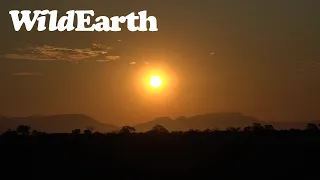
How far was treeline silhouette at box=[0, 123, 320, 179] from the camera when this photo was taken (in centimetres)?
6656

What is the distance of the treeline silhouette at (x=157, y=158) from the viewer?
66562mm

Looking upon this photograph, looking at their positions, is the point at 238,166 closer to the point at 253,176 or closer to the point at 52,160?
the point at 253,176

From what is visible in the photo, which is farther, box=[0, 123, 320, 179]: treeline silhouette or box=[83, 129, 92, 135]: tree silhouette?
box=[83, 129, 92, 135]: tree silhouette

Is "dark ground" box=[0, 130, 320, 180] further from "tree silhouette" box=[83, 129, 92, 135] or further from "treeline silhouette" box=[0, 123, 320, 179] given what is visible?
"tree silhouette" box=[83, 129, 92, 135]

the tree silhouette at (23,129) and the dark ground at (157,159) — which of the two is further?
the tree silhouette at (23,129)

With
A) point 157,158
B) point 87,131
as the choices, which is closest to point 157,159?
point 157,158

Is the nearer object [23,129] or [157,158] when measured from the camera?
[157,158]

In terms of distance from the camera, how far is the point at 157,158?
74.2 m

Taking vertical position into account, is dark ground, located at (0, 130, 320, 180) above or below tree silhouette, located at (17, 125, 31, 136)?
below

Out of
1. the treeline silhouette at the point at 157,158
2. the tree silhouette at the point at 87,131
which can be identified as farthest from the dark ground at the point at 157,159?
the tree silhouette at the point at 87,131

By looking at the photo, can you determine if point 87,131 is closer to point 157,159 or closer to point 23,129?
point 23,129

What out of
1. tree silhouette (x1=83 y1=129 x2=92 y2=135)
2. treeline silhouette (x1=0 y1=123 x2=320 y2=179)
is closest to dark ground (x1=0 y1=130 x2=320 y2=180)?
treeline silhouette (x1=0 y1=123 x2=320 y2=179)

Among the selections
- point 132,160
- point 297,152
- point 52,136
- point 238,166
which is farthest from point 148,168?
point 52,136

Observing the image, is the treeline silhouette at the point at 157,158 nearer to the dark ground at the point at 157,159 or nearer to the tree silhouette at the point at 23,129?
the dark ground at the point at 157,159
